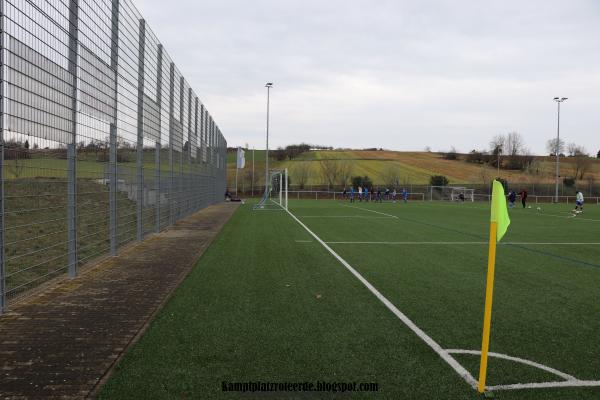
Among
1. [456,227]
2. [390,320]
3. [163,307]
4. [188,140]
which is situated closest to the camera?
[390,320]

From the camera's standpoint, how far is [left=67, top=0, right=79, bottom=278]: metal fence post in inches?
306

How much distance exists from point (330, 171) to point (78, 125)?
2549 inches

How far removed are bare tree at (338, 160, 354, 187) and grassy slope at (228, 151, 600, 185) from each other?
1475 mm

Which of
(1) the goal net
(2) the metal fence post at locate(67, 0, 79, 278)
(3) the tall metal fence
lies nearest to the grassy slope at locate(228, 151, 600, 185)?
(1) the goal net

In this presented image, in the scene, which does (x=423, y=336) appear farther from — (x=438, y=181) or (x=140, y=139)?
(x=438, y=181)

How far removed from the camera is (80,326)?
17.8 feet

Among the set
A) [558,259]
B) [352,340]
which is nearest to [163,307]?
[352,340]

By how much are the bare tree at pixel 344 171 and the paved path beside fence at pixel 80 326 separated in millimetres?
61365

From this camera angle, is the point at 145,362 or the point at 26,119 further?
the point at 26,119

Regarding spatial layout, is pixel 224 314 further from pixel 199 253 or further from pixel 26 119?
pixel 199 253

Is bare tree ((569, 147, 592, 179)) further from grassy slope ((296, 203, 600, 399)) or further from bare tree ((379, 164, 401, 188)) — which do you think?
grassy slope ((296, 203, 600, 399))

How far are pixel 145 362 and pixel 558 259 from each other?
9.51 m

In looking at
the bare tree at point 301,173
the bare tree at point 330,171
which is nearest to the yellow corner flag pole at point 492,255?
the bare tree at point 301,173

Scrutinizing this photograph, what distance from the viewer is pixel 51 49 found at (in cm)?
696
